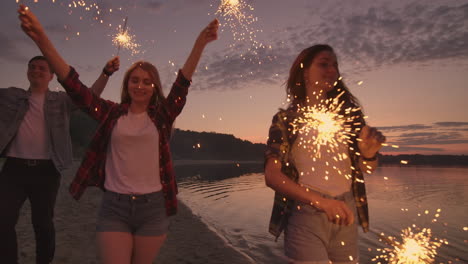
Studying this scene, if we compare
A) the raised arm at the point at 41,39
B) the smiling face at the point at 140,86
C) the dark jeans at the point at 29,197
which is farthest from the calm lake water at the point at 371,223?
the raised arm at the point at 41,39

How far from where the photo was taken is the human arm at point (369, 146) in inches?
103

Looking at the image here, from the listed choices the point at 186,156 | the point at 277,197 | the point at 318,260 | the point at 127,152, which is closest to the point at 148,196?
the point at 127,152

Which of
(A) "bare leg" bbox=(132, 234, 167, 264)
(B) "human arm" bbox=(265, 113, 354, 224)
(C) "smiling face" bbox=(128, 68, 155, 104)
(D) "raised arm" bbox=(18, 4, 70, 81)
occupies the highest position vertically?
(D) "raised arm" bbox=(18, 4, 70, 81)

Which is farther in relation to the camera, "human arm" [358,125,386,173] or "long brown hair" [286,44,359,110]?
"long brown hair" [286,44,359,110]

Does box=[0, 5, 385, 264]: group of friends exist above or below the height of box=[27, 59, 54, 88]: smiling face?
below

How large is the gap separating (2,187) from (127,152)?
6.44 feet

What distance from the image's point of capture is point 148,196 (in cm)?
306

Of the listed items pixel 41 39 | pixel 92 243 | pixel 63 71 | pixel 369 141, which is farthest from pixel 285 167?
→ pixel 92 243

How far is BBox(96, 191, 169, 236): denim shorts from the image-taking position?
9.68ft

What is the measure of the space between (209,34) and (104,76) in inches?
68.1

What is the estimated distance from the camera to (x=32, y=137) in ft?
14.0

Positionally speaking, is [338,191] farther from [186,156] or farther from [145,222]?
[186,156]

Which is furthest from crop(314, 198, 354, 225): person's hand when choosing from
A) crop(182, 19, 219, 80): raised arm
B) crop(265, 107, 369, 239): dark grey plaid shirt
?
crop(182, 19, 219, 80): raised arm

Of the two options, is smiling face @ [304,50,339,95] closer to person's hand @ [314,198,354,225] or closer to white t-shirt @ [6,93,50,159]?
person's hand @ [314,198,354,225]
